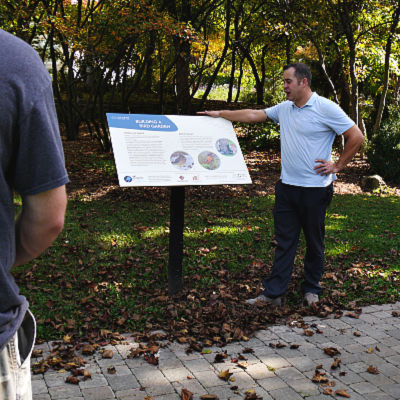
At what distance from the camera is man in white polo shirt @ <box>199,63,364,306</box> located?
4.89 metres

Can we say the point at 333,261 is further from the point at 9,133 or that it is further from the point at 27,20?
the point at 27,20

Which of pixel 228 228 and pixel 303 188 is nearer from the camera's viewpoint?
pixel 303 188

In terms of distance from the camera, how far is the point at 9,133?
1.36m

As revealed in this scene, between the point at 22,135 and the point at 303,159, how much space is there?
386 centimetres

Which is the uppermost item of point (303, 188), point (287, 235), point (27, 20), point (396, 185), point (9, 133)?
point (27, 20)

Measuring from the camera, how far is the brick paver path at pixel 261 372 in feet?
11.9

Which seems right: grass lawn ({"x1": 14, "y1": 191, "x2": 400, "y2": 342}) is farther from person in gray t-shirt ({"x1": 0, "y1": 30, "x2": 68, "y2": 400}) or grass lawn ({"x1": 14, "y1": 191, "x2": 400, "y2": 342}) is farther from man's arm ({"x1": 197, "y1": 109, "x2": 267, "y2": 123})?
person in gray t-shirt ({"x1": 0, "y1": 30, "x2": 68, "y2": 400})

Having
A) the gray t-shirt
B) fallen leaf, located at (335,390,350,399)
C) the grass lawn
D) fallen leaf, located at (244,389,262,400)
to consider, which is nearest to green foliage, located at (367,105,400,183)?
the grass lawn

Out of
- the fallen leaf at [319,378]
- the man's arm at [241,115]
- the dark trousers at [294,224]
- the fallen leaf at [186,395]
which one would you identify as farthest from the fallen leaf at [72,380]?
the man's arm at [241,115]

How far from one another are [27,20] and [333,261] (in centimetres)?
812

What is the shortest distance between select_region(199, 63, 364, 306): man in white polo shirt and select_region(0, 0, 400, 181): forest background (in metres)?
5.44

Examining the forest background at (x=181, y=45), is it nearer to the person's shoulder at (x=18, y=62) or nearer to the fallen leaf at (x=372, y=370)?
the fallen leaf at (x=372, y=370)

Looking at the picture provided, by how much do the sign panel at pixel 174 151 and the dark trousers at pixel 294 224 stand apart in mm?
509

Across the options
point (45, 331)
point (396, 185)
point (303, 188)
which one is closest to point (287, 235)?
point (303, 188)
